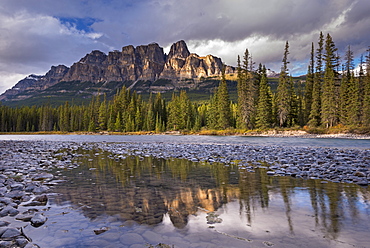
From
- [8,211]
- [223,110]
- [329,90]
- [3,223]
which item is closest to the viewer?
[3,223]

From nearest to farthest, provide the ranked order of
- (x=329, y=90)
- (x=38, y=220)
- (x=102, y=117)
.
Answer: (x=38, y=220) → (x=329, y=90) → (x=102, y=117)

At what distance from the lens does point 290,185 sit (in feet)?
23.3

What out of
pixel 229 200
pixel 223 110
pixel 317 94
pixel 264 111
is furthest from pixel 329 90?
pixel 229 200

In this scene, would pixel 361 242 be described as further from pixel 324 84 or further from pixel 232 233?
pixel 324 84

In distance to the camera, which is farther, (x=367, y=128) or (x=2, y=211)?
(x=367, y=128)

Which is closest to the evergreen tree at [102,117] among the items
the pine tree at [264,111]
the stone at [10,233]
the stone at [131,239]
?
the pine tree at [264,111]

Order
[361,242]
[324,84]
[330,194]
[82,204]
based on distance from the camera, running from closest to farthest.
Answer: [361,242] → [82,204] → [330,194] → [324,84]

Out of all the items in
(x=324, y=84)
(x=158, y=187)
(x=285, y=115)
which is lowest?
(x=158, y=187)

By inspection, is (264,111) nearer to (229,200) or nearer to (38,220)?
(229,200)

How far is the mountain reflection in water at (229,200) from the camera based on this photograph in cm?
418

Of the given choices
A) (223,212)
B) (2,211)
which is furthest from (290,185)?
(2,211)

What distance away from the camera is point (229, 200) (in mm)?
5594

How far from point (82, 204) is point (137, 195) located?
1.37 metres

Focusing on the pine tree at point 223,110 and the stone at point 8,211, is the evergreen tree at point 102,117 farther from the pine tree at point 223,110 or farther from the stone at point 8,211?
the stone at point 8,211
